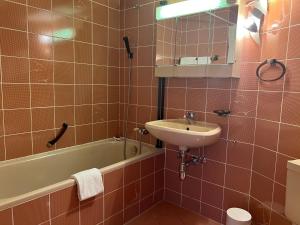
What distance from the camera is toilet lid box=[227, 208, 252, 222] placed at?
1612 mm

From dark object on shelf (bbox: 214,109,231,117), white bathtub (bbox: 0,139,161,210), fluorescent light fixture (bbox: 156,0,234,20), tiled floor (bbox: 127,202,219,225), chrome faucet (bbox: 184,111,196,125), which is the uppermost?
fluorescent light fixture (bbox: 156,0,234,20)

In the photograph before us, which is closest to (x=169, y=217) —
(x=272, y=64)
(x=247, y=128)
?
(x=247, y=128)

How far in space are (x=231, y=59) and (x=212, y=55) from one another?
186 mm

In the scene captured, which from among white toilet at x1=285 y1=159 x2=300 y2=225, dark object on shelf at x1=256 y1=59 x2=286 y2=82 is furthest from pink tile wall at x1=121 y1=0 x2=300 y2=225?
white toilet at x1=285 y1=159 x2=300 y2=225

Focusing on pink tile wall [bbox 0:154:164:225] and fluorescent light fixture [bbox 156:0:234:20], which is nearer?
pink tile wall [bbox 0:154:164:225]

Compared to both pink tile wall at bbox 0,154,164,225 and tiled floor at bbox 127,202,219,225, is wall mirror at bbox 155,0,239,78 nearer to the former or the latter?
pink tile wall at bbox 0,154,164,225

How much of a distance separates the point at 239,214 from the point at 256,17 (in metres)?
1.48

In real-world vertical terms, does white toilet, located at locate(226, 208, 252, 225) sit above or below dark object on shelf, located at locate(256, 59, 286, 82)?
below

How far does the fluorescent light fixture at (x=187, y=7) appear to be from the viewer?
1.70m

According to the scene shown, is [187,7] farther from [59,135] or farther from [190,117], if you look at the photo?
[59,135]

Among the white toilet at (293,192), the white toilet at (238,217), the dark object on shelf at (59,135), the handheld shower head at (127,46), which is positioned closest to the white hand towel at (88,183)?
the dark object on shelf at (59,135)

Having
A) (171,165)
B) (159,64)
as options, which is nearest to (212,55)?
(159,64)

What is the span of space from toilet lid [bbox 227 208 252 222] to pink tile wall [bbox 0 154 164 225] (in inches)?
29.7

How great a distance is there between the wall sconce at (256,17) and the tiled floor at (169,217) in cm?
158
